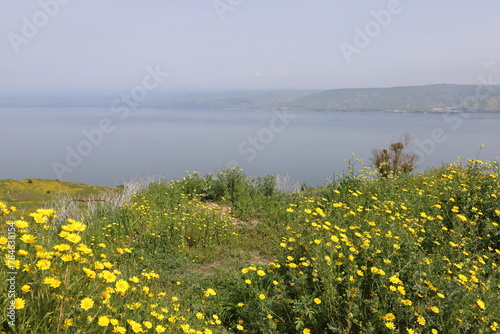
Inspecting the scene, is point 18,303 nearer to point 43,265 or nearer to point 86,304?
point 43,265

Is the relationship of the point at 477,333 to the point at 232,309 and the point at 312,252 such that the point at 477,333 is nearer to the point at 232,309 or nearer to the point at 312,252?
the point at 312,252

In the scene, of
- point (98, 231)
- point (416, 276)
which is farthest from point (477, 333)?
point (98, 231)

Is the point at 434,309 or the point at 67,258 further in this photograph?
the point at 434,309

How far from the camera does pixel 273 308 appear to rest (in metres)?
3.38

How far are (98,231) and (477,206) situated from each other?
6.13 meters

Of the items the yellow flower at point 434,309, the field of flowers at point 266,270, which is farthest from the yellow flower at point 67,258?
the yellow flower at point 434,309

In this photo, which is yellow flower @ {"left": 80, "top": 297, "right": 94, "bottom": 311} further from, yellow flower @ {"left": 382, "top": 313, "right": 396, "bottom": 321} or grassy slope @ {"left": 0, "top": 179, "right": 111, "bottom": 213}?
grassy slope @ {"left": 0, "top": 179, "right": 111, "bottom": 213}

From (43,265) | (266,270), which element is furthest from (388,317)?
(43,265)

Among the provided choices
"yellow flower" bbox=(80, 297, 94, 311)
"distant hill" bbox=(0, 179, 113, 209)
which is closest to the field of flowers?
"yellow flower" bbox=(80, 297, 94, 311)

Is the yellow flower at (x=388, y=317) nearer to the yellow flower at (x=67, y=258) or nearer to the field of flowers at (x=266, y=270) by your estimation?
the field of flowers at (x=266, y=270)

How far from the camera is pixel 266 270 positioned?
14.0 ft

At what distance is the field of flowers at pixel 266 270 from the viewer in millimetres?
2035

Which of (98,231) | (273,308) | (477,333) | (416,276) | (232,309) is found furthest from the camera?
(98,231)

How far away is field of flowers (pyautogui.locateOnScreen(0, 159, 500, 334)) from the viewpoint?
2.04 metres
